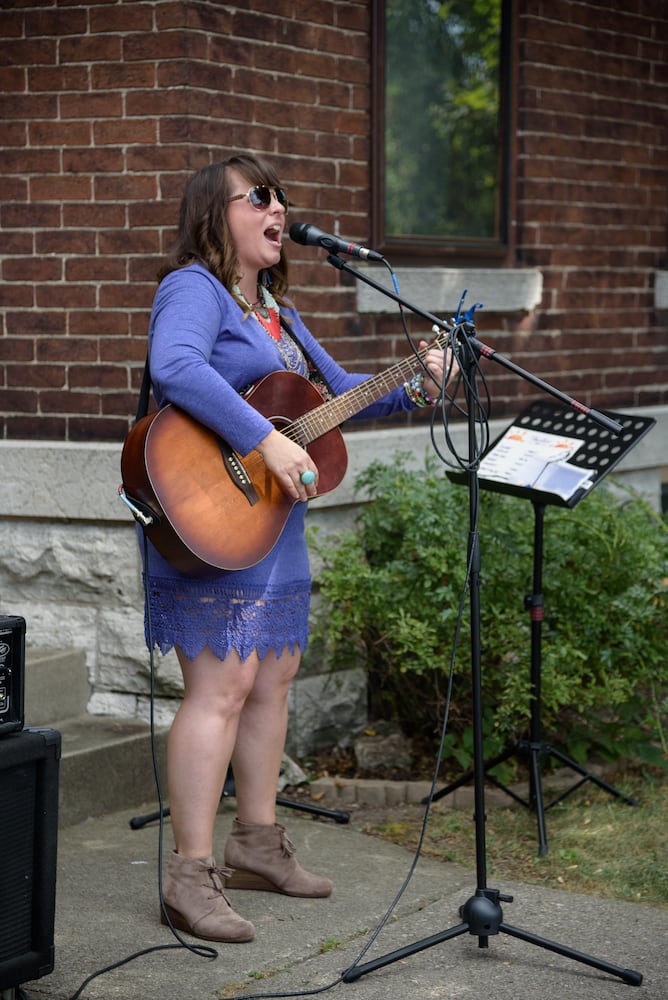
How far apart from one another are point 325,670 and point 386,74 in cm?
258

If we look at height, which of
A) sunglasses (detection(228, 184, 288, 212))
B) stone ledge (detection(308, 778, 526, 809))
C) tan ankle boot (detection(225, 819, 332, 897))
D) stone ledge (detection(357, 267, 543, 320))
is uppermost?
sunglasses (detection(228, 184, 288, 212))

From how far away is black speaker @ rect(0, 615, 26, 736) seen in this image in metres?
3.36

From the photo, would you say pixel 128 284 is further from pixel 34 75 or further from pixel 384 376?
pixel 384 376

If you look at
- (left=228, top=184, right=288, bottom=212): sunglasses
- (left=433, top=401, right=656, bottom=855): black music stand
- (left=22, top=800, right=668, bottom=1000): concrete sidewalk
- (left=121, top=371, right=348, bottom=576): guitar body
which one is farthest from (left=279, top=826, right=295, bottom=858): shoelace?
(left=228, top=184, right=288, bottom=212): sunglasses

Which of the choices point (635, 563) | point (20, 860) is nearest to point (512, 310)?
point (635, 563)

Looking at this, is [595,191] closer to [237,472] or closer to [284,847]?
[237,472]

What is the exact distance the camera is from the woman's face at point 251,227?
13.0 ft

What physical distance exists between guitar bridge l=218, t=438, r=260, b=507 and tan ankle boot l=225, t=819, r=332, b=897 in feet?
3.50

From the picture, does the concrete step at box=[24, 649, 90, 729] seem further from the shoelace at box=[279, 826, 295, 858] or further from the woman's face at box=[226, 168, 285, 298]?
the woman's face at box=[226, 168, 285, 298]

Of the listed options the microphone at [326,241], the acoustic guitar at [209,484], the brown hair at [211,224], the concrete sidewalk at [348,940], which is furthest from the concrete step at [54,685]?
the microphone at [326,241]

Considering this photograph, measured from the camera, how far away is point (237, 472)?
12.6ft

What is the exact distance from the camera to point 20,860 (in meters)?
3.37

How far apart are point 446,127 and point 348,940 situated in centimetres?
397

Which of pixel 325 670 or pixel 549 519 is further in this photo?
pixel 325 670
